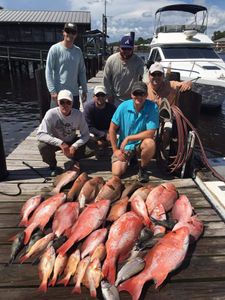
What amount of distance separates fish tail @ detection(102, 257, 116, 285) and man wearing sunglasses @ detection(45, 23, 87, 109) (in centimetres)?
350

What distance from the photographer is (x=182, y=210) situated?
Result: 12.3ft

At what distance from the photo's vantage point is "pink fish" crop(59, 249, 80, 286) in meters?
2.79

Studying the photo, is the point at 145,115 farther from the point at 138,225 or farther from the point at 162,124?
the point at 138,225

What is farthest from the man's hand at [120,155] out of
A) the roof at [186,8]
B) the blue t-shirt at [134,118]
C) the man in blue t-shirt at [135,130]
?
the roof at [186,8]

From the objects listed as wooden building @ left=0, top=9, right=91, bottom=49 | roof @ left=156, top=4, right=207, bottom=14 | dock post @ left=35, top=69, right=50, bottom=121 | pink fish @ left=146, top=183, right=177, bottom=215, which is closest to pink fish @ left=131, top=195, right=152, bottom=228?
pink fish @ left=146, top=183, right=177, bottom=215

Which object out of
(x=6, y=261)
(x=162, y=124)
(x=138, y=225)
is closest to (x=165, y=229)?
(x=138, y=225)

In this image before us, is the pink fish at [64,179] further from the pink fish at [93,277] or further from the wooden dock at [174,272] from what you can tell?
the pink fish at [93,277]

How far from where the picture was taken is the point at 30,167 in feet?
17.6

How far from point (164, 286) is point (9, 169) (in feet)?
11.5

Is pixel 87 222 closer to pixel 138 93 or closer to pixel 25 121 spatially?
pixel 138 93

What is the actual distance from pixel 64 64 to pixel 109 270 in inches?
151

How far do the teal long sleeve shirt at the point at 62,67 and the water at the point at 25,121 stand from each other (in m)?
5.90

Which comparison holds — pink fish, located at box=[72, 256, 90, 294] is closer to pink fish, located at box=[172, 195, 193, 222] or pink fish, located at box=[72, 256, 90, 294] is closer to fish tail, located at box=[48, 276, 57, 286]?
fish tail, located at box=[48, 276, 57, 286]

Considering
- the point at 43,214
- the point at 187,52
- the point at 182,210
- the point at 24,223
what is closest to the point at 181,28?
the point at 187,52
